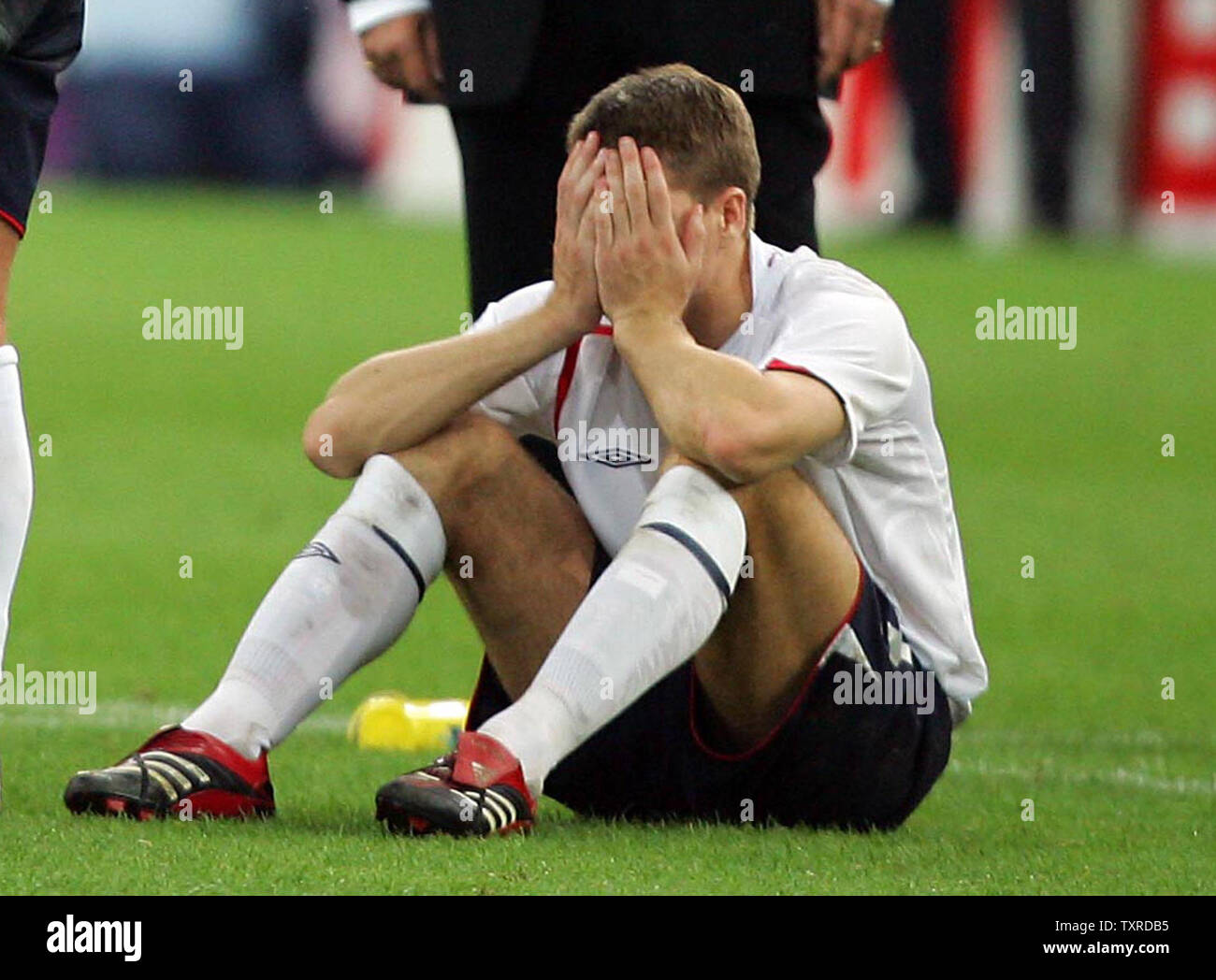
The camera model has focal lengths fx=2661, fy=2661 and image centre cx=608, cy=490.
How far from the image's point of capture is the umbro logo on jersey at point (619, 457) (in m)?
3.66

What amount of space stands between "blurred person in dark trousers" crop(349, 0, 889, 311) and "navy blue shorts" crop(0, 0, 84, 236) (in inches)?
34.7

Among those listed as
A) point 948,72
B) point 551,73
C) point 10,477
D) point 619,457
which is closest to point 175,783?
point 10,477

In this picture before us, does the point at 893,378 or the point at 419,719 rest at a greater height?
the point at 893,378

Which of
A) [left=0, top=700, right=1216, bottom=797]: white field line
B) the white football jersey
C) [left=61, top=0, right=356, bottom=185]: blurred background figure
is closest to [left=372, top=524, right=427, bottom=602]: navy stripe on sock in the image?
the white football jersey

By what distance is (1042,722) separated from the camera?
502 cm

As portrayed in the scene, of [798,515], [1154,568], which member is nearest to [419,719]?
[798,515]

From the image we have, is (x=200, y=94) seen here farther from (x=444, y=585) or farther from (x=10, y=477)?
(x=10, y=477)

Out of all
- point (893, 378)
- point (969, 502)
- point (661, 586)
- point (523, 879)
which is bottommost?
point (969, 502)

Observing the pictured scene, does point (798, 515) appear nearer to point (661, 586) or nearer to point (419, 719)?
point (661, 586)

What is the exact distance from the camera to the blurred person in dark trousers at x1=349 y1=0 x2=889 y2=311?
440 centimetres

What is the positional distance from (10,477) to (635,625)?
0.94 m

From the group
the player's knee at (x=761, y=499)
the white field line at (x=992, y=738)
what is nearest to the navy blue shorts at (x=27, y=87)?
the player's knee at (x=761, y=499)
